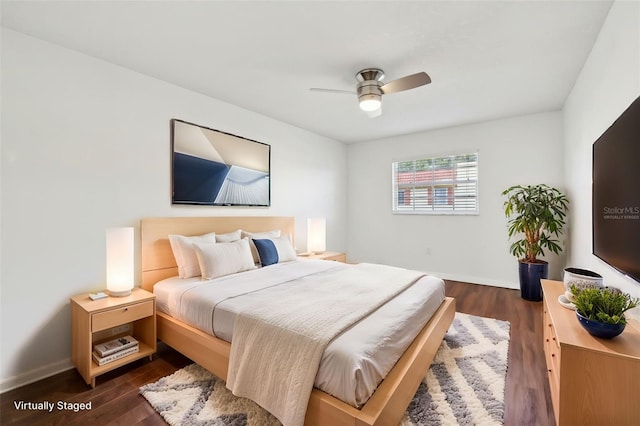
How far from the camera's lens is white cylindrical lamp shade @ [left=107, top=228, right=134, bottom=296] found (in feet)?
7.49

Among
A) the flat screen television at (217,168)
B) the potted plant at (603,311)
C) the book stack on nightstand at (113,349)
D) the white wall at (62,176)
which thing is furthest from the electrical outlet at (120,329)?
the potted plant at (603,311)

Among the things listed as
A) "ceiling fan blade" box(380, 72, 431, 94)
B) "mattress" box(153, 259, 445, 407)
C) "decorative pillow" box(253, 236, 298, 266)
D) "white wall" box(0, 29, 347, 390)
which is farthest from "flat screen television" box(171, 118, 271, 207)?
"ceiling fan blade" box(380, 72, 431, 94)

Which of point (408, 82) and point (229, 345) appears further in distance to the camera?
point (408, 82)

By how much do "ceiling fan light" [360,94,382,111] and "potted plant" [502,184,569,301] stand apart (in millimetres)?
2551

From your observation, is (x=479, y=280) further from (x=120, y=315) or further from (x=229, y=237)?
(x=120, y=315)

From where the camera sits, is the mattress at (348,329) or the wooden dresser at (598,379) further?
the mattress at (348,329)

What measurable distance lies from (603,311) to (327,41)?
2465 mm

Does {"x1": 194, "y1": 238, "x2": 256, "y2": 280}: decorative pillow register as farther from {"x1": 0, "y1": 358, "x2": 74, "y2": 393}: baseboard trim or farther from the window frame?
the window frame

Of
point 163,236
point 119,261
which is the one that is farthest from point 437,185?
point 119,261

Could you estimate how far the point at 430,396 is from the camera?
73.7 inches

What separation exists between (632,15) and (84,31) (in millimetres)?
3596

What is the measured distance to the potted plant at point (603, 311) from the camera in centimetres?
138

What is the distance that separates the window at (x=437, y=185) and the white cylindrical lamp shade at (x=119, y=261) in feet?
14.1

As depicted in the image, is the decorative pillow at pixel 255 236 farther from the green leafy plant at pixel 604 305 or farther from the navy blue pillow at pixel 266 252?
the green leafy plant at pixel 604 305
